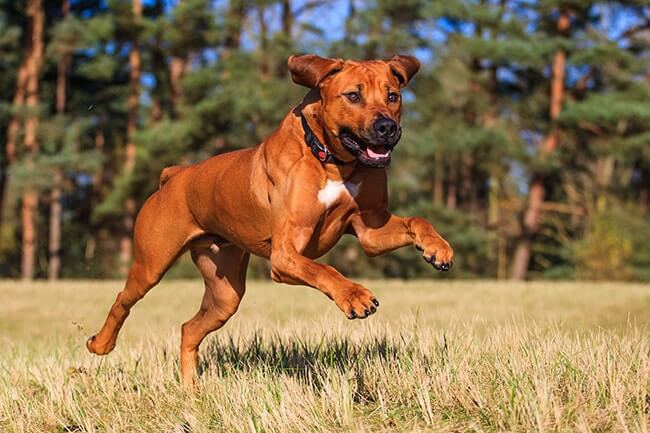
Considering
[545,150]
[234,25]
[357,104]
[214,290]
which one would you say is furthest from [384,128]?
[234,25]

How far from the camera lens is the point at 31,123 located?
27.3 meters

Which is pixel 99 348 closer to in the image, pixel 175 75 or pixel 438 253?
pixel 438 253

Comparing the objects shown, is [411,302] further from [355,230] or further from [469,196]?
[469,196]

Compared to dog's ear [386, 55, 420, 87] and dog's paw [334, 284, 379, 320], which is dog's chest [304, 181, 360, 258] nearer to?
dog's ear [386, 55, 420, 87]

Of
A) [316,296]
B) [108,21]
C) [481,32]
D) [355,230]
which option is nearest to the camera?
[355,230]

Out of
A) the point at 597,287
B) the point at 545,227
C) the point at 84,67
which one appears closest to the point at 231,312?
the point at 597,287


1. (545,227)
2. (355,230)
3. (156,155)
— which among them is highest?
(355,230)

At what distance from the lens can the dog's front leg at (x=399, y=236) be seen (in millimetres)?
4324

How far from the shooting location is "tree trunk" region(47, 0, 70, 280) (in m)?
27.2

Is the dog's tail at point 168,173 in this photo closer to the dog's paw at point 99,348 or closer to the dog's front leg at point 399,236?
the dog's paw at point 99,348

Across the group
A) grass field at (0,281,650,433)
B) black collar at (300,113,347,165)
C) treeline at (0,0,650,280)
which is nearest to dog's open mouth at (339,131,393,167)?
black collar at (300,113,347,165)

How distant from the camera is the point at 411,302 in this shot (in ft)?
50.1

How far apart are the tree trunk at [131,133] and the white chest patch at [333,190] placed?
22.5 m

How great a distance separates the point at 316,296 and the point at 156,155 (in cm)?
1103
